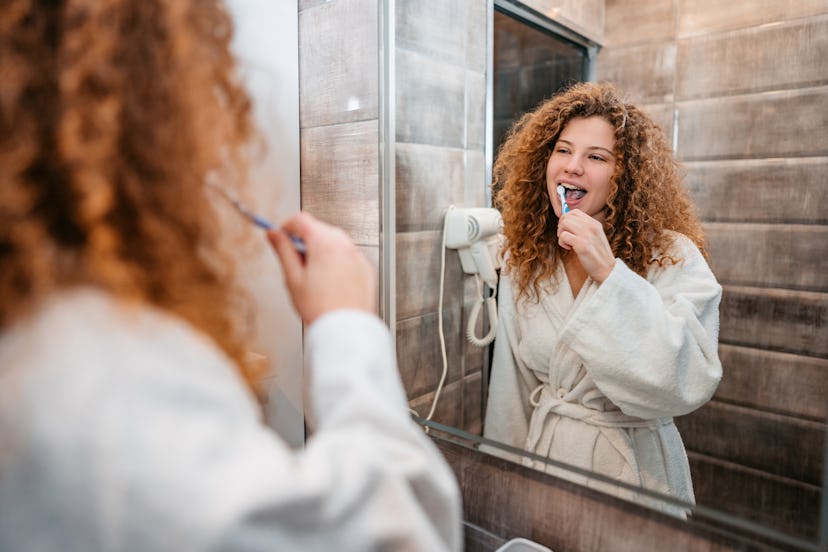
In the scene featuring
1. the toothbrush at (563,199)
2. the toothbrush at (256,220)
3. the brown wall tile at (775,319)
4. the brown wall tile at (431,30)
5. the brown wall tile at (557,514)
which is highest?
the brown wall tile at (431,30)

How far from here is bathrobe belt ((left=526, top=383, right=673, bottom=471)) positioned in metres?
0.81

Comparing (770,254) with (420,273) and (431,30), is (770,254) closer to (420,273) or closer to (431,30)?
(420,273)

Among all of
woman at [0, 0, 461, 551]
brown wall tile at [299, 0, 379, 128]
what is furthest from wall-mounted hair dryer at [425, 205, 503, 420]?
woman at [0, 0, 461, 551]

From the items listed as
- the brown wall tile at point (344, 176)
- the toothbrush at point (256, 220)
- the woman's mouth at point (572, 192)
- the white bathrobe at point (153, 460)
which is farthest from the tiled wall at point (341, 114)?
the white bathrobe at point (153, 460)

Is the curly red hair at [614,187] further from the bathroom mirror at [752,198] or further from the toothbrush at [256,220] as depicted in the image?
the toothbrush at [256,220]

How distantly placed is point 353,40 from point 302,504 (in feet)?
3.09

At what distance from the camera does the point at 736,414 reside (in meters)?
0.73

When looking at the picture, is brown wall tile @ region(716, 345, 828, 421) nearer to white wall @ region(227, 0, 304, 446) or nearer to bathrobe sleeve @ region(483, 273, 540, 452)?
bathrobe sleeve @ region(483, 273, 540, 452)

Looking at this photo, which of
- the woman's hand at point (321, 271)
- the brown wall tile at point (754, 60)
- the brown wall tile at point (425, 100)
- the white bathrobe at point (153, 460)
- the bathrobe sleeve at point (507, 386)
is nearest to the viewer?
the white bathrobe at point (153, 460)

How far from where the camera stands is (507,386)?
0.96m

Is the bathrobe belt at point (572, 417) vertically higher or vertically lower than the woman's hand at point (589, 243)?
lower

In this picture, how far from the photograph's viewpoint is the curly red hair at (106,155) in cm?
38

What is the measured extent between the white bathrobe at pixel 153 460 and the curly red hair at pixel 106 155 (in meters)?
0.03

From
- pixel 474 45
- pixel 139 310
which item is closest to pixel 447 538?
pixel 139 310
